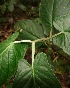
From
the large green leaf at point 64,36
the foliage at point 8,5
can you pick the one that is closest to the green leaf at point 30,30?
the large green leaf at point 64,36

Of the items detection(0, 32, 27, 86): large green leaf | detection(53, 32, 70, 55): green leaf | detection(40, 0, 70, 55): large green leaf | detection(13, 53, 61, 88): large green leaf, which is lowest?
detection(13, 53, 61, 88): large green leaf

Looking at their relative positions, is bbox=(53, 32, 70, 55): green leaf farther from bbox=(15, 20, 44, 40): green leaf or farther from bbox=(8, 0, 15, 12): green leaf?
bbox=(8, 0, 15, 12): green leaf

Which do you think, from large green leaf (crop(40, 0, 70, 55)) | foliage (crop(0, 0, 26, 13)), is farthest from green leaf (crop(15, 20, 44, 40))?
foliage (crop(0, 0, 26, 13))

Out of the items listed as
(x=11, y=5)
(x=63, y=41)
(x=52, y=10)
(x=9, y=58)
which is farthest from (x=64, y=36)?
(x=11, y=5)

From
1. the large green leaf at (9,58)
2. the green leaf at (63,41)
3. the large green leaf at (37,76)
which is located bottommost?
the large green leaf at (37,76)

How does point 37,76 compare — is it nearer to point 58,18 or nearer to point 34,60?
point 34,60

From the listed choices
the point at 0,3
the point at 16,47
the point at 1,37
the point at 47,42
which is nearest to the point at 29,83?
the point at 16,47

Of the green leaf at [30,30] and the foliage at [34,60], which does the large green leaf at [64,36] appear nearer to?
the foliage at [34,60]
